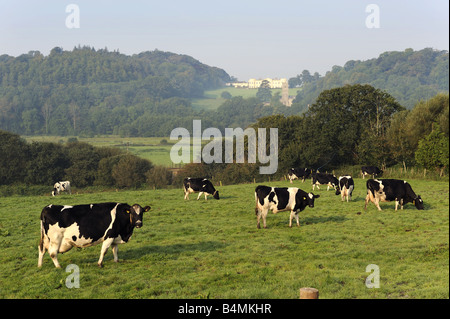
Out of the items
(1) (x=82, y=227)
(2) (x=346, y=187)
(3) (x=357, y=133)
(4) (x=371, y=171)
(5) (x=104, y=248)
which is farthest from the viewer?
(3) (x=357, y=133)

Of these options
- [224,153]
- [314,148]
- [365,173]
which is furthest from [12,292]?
[224,153]

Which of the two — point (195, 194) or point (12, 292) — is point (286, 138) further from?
point (12, 292)

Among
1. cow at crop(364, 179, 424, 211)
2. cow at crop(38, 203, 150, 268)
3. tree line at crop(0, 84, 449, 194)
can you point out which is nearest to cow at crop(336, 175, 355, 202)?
cow at crop(364, 179, 424, 211)

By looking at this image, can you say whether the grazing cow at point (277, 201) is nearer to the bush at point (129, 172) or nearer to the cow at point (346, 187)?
the cow at point (346, 187)

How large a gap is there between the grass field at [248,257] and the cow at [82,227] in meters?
0.75

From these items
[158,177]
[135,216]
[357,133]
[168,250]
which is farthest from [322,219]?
[158,177]

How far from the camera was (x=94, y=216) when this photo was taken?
1554 centimetres

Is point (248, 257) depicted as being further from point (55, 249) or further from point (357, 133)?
point (357, 133)

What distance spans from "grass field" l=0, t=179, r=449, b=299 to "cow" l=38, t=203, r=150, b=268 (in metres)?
0.75

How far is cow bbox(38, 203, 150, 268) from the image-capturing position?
15039 millimetres

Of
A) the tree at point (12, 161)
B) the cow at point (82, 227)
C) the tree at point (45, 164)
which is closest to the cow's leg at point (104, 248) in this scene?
the cow at point (82, 227)

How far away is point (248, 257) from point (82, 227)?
19.8ft

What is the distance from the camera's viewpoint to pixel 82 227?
15.2m

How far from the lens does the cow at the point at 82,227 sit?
15.0 metres
